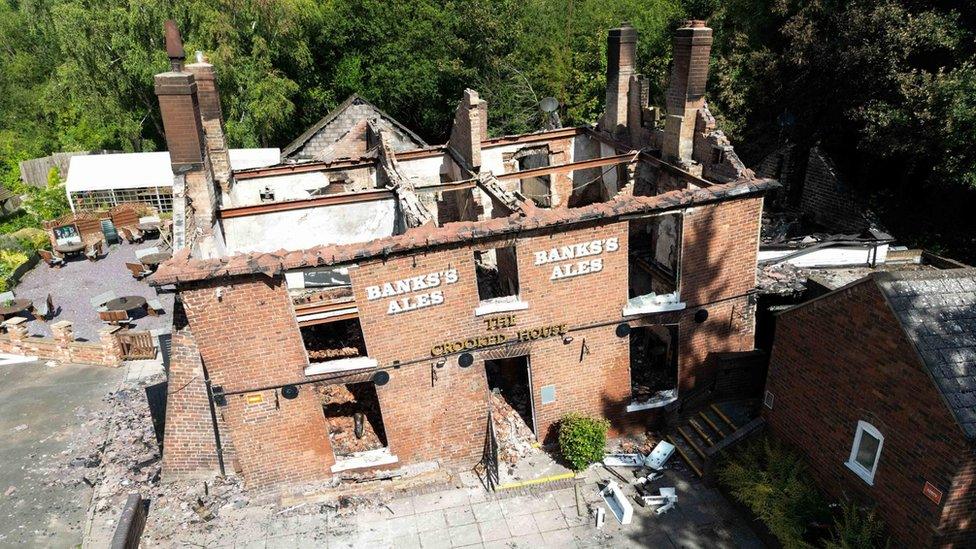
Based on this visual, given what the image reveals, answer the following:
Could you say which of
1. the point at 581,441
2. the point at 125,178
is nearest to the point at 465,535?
the point at 581,441

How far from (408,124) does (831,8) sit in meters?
21.9

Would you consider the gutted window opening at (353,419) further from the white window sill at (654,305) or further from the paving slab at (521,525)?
the white window sill at (654,305)

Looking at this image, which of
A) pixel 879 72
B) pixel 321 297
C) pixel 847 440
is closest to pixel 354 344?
pixel 321 297

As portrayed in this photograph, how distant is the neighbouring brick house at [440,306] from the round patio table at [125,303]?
25.1 feet

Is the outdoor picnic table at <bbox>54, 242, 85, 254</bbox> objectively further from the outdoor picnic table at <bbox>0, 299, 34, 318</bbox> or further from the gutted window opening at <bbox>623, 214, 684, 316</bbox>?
the gutted window opening at <bbox>623, 214, 684, 316</bbox>

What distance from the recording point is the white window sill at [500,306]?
36.7ft

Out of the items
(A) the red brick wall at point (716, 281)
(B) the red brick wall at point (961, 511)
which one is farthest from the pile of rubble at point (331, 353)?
(B) the red brick wall at point (961, 511)

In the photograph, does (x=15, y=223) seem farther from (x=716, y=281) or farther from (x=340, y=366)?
(x=716, y=281)

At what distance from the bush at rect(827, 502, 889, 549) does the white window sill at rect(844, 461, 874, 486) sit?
0.45m

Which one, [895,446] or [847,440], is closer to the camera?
[895,446]

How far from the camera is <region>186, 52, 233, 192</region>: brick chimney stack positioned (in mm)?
14125

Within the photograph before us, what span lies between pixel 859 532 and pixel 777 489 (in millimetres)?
1375

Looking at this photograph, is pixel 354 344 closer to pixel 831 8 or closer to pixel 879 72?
pixel 879 72

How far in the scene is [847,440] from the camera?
969cm
